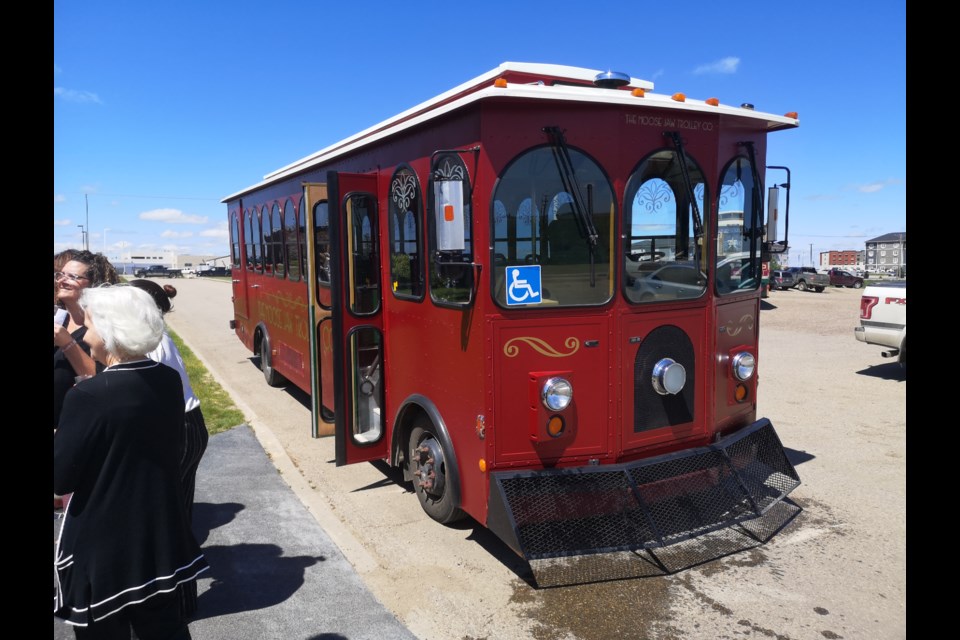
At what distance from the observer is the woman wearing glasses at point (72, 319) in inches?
131

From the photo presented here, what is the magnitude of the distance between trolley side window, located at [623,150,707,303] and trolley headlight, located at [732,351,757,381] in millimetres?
622

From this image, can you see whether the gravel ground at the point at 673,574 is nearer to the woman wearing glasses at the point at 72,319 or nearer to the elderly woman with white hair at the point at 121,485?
the elderly woman with white hair at the point at 121,485

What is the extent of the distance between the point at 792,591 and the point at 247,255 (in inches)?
350

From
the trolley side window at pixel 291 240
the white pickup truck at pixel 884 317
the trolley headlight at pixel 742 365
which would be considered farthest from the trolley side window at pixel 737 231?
the white pickup truck at pixel 884 317

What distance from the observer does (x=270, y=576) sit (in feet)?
13.0

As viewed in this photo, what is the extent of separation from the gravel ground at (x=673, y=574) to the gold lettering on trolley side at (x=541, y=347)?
137 centimetres

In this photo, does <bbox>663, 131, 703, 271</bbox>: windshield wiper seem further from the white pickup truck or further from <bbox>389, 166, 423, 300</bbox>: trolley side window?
the white pickup truck

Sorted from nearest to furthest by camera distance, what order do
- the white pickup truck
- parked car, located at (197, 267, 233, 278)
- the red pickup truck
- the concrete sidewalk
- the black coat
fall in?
the black coat < the concrete sidewalk < the white pickup truck < the red pickup truck < parked car, located at (197, 267, 233, 278)

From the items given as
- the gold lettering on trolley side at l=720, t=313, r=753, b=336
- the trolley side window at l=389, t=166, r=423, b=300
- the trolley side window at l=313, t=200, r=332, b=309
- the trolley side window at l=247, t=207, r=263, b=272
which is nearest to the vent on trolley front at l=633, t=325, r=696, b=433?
the gold lettering on trolley side at l=720, t=313, r=753, b=336

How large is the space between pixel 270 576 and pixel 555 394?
2019mm

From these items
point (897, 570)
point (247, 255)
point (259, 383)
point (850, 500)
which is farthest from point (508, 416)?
point (247, 255)

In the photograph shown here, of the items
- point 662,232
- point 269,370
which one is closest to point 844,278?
point 269,370

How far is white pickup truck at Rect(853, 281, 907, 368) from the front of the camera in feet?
32.7
